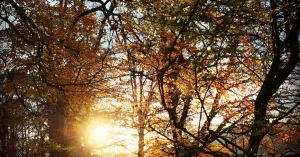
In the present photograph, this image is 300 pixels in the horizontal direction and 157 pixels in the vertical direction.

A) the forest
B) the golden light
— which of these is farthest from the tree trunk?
the golden light

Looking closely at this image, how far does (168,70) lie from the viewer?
568 centimetres

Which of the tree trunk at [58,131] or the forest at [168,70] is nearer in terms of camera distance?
the forest at [168,70]

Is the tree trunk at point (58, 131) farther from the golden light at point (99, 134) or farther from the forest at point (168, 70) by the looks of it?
the golden light at point (99, 134)

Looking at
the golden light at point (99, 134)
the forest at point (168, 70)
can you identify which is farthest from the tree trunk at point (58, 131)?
the golden light at point (99, 134)

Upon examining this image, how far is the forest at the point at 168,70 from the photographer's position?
3.48 metres

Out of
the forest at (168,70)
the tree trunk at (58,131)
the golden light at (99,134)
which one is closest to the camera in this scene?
the forest at (168,70)

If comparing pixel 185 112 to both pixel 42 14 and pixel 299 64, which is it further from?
pixel 42 14

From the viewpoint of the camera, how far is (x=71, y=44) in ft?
25.8

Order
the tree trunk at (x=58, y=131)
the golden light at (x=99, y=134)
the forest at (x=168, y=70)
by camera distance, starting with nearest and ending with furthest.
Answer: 1. the forest at (x=168, y=70)
2. the tree trunk at (x=58, y=131)
3. the golden light at (x=99, y=134)

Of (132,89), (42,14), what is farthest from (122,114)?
(42,14)

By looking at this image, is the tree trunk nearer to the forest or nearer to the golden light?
the forest

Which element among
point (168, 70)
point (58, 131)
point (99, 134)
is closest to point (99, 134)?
point (99, 134)

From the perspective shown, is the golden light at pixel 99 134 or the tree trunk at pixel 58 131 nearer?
the tree trunk at pixel 58 131

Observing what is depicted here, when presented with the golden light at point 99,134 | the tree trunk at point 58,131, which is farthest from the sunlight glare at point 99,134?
the tree trunk at point 58,131
